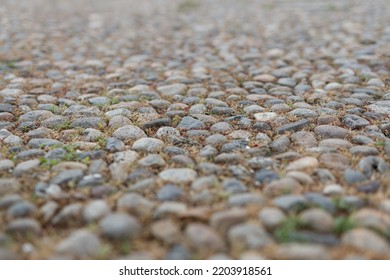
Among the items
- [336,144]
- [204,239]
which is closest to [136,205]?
[204,239]

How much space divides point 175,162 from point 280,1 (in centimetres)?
945

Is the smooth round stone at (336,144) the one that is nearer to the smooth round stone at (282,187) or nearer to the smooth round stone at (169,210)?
the smooth round stone at (282,187)

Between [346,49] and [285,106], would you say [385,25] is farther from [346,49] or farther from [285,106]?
[285,106]

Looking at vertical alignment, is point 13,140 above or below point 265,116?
above

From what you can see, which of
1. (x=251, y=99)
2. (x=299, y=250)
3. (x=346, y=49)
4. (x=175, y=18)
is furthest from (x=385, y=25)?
(x=299, y=250)

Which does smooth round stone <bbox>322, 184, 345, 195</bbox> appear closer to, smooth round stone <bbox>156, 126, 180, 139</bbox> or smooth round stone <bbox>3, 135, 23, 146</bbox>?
smooth round stone <bbox>156, 126, 180, 139</bbox>

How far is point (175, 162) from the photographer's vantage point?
284 cm

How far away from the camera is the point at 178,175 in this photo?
2.64 meters

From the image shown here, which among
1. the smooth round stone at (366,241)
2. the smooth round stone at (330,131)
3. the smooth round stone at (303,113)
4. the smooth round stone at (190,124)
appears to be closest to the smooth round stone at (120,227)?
the smooth round stone at (366,241)

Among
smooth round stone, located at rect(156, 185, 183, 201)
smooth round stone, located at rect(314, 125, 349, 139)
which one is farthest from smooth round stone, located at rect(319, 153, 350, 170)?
smooth round stone, located at rect(156, 185, 183, 201)

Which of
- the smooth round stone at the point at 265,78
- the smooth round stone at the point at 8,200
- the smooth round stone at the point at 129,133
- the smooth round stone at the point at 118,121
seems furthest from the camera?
the smooth round stone at the point at 265,78

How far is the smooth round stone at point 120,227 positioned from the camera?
2119mm

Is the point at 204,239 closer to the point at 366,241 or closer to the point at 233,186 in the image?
the point at 233,186

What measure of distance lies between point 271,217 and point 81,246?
904 millimetres
